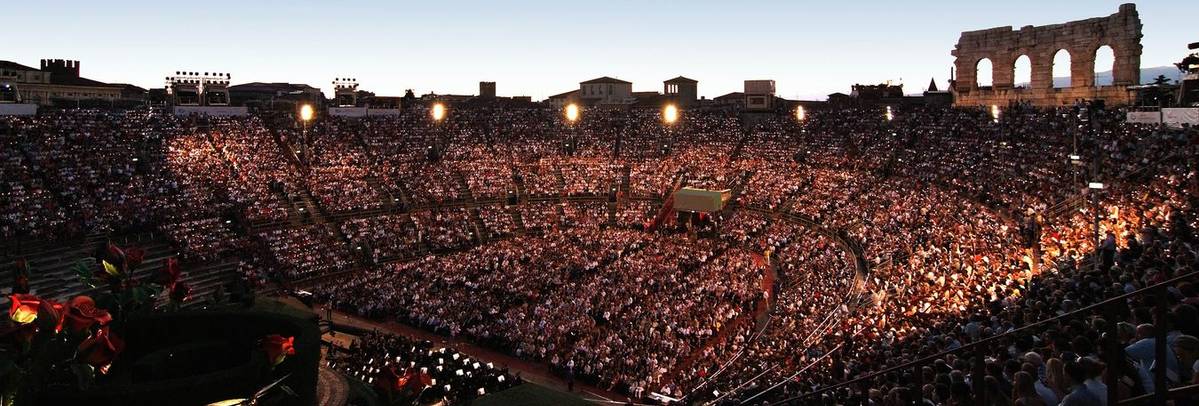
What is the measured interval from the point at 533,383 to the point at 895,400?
53.3 ft

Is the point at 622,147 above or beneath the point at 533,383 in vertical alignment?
above

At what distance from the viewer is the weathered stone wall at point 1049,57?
40812 mm

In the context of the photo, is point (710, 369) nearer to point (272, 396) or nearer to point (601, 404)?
point (601, 404)

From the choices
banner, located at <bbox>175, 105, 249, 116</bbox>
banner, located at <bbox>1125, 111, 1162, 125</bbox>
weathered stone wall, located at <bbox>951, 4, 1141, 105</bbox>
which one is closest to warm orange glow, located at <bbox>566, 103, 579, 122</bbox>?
banner, located at <bbox>175, 105, 249, 116</bbox>

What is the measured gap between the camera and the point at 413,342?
2448 cm

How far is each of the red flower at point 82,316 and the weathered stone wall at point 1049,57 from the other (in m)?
47.1

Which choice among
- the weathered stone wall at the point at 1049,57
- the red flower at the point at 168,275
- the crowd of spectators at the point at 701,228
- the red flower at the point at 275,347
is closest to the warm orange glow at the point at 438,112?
the crowd of spectators at the point at 701,228

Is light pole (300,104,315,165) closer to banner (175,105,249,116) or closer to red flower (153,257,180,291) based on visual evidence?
banner (175,105,249,116)

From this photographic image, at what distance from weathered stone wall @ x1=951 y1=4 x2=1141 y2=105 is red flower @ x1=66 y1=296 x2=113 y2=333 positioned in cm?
4705

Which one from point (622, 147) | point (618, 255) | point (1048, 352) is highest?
point (622, 147)

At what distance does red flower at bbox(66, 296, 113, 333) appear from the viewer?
23.1 ft

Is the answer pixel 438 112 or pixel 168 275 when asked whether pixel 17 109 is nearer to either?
pixel 438 112

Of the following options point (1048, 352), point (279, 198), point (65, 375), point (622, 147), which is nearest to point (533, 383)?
point (65, 375)

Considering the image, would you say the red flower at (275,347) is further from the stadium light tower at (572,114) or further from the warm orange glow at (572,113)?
the warm orange glow at (572,113)
